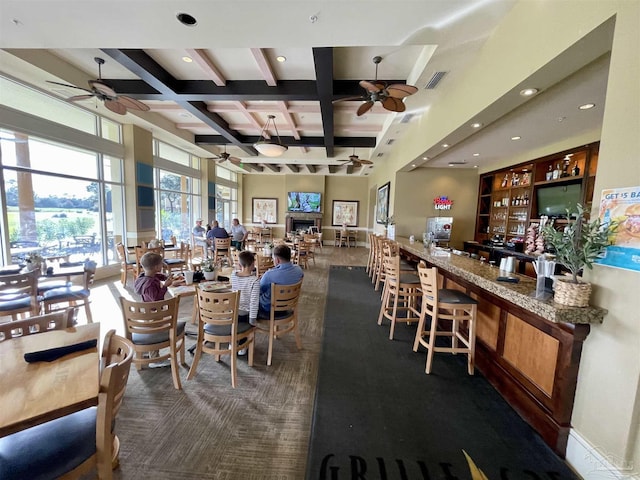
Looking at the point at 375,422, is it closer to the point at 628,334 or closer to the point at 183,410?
the point at 183,410

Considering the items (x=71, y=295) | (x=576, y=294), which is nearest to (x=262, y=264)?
(x=71, y=295)

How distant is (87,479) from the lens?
148cm

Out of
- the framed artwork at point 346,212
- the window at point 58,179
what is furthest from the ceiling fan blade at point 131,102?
the framed artwork at point 346,212

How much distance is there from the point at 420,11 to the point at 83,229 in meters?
7.00

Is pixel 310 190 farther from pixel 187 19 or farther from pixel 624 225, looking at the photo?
pixel 624 225

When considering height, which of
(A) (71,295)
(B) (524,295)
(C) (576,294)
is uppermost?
(C) (576,294)

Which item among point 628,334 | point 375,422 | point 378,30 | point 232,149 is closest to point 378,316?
point 375,422

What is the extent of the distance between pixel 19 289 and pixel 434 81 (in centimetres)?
584

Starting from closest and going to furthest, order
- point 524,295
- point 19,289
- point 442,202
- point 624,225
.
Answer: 1. point 624,225
2. point 524,295
3. point 19,289
4. point 442,202

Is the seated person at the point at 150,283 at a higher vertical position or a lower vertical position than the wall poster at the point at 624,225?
lower

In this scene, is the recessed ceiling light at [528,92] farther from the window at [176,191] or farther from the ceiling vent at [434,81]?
the window at [176,191]

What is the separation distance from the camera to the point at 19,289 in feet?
9.55

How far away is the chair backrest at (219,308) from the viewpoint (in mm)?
2219

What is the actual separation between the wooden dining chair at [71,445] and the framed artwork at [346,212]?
11569 millimetres
